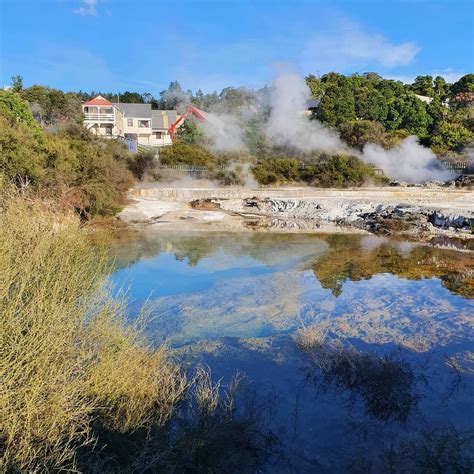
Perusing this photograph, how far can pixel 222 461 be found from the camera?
11.6 feet

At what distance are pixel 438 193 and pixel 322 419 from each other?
699 inches

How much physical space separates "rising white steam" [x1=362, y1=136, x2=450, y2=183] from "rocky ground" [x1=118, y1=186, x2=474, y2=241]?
405 centimetres

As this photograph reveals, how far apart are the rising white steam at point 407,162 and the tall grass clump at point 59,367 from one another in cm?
2370

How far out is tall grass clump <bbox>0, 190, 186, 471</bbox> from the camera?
118 inches

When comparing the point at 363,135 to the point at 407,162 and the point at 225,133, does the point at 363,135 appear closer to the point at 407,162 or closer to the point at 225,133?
the point at 407,162

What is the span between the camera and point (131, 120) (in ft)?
152

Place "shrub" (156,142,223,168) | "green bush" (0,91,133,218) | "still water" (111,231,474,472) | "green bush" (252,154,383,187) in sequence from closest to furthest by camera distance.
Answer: "still water" (111,231,474,472) < "green bush" (0,91,133,218) < "green bush" (252,154,383,187) < "shrub" (156,142,223,168)

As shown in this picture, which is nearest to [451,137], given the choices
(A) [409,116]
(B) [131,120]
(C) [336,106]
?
(A) [409,116]

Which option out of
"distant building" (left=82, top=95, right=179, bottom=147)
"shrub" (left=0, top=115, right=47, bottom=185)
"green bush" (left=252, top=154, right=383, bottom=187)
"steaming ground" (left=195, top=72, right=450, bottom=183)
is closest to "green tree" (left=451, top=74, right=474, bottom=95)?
"steaming ground" (left=195, top=72, right=450, bottom=183)

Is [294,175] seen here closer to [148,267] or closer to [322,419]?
[148,267]

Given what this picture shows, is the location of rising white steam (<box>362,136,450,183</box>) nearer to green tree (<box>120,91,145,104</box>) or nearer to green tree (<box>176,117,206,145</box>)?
green tree (<box>176,117,206,145</box>)

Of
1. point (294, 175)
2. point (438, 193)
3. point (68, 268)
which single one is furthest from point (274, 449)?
point (294, 175)

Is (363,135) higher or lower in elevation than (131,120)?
lower

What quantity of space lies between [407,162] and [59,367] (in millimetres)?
25836
